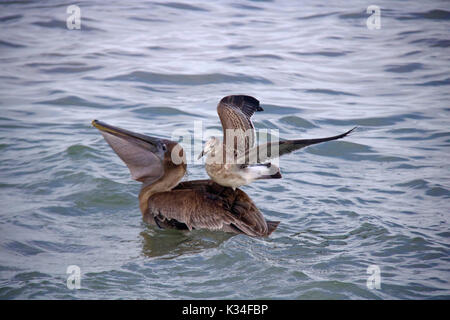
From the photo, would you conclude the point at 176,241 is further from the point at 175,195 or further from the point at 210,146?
the point at 210,146

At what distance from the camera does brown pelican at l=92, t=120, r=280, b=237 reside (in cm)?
505

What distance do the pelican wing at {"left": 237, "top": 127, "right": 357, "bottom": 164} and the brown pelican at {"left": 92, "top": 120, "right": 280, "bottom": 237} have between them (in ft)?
2.07

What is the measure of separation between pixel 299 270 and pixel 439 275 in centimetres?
107

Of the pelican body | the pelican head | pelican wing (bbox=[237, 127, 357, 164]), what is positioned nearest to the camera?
pelican wing (bbox=[237, 127, 357, 164])

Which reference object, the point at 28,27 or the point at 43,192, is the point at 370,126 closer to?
the point at 43,192

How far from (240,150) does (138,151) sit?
0.96 metres

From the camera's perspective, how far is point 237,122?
223 inches

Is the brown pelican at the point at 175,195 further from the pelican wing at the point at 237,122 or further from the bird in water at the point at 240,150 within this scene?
the pelican wing at the point at 237,122

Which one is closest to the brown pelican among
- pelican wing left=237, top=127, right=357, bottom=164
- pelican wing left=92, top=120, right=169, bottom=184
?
pelican wing left=92, top=120, right=169, bottom=184

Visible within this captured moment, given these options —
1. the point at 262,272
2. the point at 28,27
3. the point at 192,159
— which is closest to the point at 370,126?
the point at 192,159

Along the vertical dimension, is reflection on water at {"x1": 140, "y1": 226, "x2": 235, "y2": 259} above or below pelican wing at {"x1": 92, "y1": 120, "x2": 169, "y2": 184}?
below

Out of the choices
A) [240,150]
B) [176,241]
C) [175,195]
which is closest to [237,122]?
[240,150]

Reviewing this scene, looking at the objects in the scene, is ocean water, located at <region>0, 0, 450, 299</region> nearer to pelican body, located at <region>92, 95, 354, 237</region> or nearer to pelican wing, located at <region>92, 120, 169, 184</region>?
pelican body, located at <region>92, 95, 354, 237</region>

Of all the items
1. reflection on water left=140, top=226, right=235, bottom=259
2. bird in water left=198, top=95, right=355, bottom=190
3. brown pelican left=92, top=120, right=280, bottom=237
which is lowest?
reflection on water left=140, top=226, right=235, bottom=259
